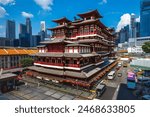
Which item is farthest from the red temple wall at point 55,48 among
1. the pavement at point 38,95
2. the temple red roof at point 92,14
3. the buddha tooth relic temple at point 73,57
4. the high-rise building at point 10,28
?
the high-rise building at point 10,28

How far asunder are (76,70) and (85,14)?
17466 millimetres

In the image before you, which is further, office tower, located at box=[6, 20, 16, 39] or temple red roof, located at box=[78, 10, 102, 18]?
office tower, located at box=[6, 20, 16, 39]

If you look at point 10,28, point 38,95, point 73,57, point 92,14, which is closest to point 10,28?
point 10,28

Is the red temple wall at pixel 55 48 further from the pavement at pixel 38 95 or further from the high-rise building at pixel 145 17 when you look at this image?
the high-rise building at pixel 145 17

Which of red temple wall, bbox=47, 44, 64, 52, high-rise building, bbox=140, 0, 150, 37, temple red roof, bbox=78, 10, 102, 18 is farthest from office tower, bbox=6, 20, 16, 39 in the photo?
high-rise building, bbox=140, 0, 150, 37

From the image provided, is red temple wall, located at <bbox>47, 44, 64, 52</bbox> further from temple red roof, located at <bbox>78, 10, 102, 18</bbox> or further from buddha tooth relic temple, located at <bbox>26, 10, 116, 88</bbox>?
temple red roof, located at <bbox>78, 10, 102, 18</bbox>

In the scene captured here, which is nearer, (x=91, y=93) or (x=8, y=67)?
(x=91, y=93)

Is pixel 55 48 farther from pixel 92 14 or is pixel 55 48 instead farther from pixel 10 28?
pixel 10 28

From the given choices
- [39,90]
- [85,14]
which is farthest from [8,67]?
[85,14]

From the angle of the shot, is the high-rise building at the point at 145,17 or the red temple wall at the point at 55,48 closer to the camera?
the red temple wall at the point at 55,48

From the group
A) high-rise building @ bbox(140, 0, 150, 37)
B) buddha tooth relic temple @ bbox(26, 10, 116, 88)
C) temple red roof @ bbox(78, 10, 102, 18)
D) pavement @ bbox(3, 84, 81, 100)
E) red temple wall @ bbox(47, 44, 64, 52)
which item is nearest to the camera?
pavement @ bbox(3, 84, 81, 100)

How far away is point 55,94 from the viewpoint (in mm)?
20781

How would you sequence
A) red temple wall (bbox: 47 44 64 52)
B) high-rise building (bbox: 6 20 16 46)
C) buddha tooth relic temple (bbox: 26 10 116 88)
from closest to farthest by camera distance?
buddha tooth relic temple (bbox: 26 10 116 88), red temple wall (bbox: 47 44 64 52), high-rise building (bbox: 6 20 16 46)

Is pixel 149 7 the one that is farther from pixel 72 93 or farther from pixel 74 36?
pixel 72 93
